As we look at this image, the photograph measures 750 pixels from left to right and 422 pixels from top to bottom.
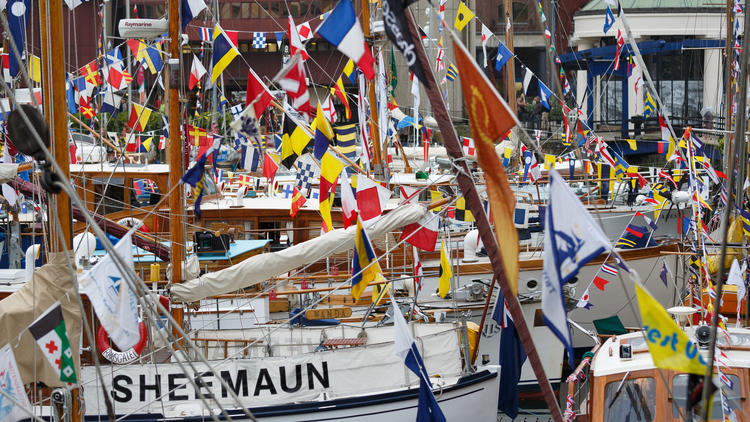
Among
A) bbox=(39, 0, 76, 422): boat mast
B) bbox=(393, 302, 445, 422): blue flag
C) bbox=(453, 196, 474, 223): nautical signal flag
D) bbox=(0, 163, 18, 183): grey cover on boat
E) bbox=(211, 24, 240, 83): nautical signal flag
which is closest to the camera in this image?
bbox=(39, 0, 76, 422): boat mast

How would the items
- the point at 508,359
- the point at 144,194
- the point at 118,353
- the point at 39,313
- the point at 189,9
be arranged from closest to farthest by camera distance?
the point at 39,313, the point at 118,353, the point at 508,359, the point at 189,9, the point at 144,194

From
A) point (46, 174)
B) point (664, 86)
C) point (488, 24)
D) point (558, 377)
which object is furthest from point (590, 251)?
point (488, 24)

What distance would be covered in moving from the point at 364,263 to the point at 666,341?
5372 mm

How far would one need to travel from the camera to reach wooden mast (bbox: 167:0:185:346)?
12.9m

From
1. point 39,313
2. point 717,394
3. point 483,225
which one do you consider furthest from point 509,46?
point 483,225

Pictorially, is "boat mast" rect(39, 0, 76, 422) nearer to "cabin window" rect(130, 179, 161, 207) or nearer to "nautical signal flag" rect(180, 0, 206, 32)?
"nautical signal flag" rect(180, 0, 206, 32)

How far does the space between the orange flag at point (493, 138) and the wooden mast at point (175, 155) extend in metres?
7.77

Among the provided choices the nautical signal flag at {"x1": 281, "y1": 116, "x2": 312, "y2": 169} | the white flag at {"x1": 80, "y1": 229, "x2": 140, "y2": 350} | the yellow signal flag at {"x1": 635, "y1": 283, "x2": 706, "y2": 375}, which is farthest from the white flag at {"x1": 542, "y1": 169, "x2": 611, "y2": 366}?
the nautical signal flag at {"x1": 281, "y1": 116, "x2": 312, "y2": 169}

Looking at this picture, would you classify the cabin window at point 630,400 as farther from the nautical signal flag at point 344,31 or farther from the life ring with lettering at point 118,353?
the life ring with lettering at point 118,353

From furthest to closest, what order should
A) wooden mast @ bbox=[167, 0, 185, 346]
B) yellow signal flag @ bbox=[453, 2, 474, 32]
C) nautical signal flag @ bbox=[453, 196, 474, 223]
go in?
yellow signal flag @ bbox=[453, 2, 474, 32] < nautical signal flag @ bbox=[453, 196, 474, 223] < wooden mast @ bbox=[167, 0, 185, 346]

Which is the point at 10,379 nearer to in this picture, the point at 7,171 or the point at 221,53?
the point at 7,171

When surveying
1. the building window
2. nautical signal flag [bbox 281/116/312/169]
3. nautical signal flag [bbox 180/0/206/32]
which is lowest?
nautical signal flag [bbox 281/116/312/169]

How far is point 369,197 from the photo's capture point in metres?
13.2

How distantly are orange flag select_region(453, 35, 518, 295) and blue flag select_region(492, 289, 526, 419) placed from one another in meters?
6.76
